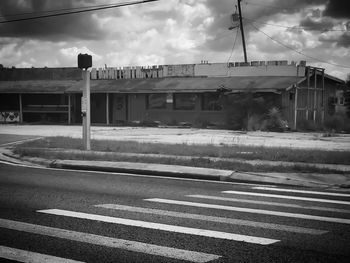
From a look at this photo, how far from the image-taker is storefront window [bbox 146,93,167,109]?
3469 centimetres

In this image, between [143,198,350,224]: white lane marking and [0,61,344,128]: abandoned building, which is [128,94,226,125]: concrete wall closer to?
[0,61,344,128]: abandoned building

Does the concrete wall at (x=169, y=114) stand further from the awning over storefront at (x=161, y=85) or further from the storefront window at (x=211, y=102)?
the awning over storefront at (x=161, y=85)

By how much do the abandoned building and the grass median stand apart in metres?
14.3

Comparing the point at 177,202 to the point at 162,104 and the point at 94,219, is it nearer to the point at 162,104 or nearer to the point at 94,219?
the point at 94,219

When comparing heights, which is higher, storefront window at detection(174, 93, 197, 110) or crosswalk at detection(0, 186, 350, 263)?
storefront window at detection(174, 93, 197, 110)

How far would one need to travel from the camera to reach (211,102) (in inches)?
1283

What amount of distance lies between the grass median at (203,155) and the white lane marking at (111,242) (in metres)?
6.75

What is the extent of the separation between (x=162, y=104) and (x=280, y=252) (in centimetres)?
3021

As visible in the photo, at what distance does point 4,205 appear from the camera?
7238mm

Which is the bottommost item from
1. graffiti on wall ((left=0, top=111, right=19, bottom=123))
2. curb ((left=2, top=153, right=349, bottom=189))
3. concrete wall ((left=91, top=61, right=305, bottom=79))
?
curb ((left=2, top=153, right=349, bottom=189))

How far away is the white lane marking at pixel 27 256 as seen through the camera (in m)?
4.52

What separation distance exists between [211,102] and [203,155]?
18482 millimetres

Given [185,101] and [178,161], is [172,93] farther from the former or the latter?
[178,161]

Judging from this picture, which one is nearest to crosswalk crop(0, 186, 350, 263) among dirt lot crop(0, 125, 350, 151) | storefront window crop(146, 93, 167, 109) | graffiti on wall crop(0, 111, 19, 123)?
dirt lot crop(0, 125, 350, 151)
